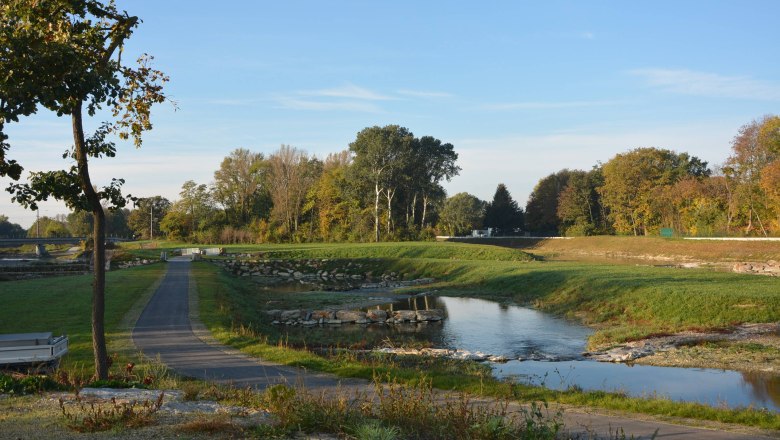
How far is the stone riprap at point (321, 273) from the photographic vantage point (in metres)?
46.0

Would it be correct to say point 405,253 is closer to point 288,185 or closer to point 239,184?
point 288,185

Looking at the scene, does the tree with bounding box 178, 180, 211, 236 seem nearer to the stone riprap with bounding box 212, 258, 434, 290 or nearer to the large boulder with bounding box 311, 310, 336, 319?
the stone riprap with bounding box 212, 258, 434, 290

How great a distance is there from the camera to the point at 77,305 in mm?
24797

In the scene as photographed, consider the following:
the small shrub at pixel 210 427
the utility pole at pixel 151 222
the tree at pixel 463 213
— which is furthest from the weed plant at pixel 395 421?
the utility pole at pixel 151 222

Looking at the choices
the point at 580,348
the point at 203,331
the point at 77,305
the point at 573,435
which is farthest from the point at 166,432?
the point at 77,305

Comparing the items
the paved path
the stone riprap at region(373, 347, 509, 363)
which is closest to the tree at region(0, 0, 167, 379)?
the paved path

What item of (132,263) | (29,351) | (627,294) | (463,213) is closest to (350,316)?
(627,294)

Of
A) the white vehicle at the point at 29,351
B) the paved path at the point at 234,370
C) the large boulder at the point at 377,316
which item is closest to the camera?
the paved path at the point at 234,370

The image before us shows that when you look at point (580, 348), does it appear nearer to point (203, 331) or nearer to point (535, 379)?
point (535, 379)

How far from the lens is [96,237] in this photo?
10.5 m

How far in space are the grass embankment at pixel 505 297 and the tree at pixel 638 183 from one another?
44772 millimetres

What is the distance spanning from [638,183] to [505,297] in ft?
192

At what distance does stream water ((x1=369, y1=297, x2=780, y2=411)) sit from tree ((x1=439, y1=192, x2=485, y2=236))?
86376 mm

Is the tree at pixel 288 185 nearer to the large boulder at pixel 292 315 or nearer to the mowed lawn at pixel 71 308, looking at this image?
the mowed lawn at pixel 71 308
